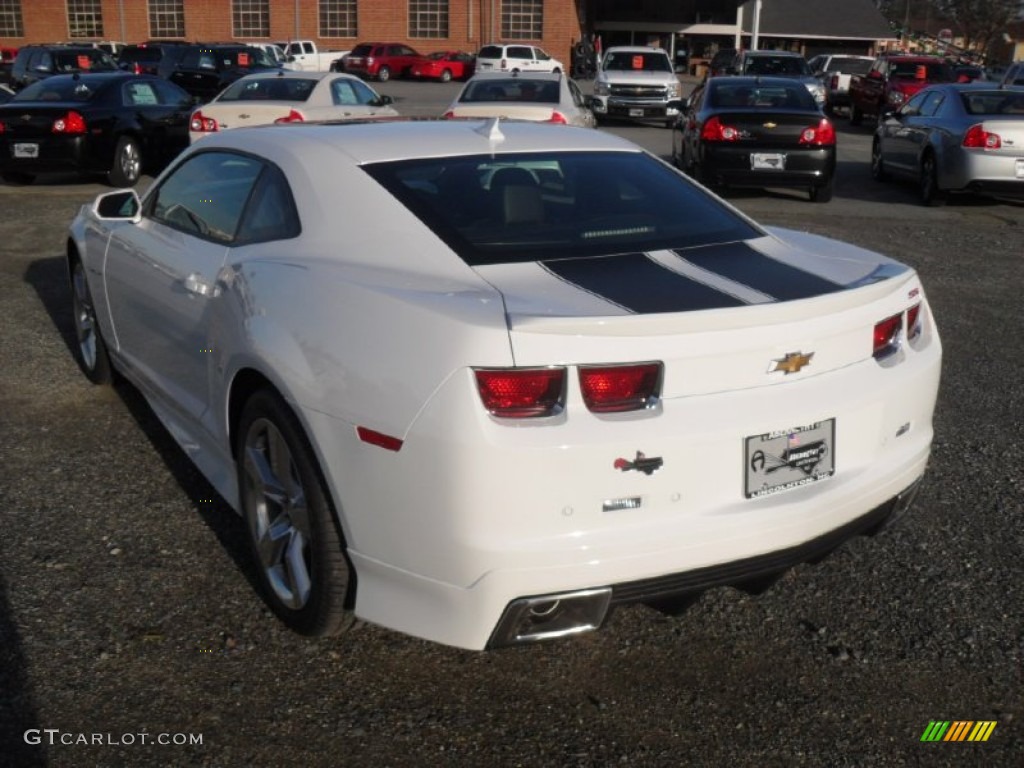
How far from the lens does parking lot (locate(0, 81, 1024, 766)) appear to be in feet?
10.1

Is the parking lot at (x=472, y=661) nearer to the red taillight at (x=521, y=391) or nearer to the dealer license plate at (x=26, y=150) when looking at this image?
the red taillight at (x=521, y=391)

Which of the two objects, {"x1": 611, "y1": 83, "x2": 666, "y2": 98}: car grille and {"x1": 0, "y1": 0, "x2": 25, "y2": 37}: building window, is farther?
{"x1": 0, "y1": 0, "x2": 25, "y2": 37}: building window

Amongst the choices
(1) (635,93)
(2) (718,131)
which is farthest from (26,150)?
(1) (635,93)

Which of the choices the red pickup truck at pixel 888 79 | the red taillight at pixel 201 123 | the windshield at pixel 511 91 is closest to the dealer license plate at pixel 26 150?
the red taillight at pixel 201 123

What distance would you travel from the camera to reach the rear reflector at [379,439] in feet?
9.64

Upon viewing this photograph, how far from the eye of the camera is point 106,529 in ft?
14.4

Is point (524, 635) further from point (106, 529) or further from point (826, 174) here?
point (826, 174)

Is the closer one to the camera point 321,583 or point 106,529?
point 321,583

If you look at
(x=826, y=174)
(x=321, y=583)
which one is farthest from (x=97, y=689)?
(x=826, y=174)

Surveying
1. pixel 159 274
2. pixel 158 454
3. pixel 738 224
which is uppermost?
pixel 738 224

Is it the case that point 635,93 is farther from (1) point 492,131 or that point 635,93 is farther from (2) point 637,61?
(1) point 492,131

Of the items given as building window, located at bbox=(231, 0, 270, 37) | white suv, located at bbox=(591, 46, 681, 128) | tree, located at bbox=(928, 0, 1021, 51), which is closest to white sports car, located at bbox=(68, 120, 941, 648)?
white suv, located at bbox=(591, 46, 681, 128)

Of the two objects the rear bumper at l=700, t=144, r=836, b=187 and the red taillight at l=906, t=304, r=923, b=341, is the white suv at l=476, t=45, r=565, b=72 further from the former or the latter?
the red taillight at l=906, t=304, r=923, b=341

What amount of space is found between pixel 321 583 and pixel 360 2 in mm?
56940
